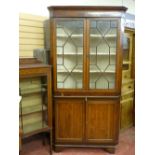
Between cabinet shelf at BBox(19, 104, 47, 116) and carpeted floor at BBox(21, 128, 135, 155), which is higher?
cabinet shelf at BBox(19, 104, 47, 116)

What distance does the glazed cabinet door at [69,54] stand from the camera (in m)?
3.01

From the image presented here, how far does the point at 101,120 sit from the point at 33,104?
0.97 m

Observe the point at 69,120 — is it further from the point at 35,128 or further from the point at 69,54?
the point at 69,54

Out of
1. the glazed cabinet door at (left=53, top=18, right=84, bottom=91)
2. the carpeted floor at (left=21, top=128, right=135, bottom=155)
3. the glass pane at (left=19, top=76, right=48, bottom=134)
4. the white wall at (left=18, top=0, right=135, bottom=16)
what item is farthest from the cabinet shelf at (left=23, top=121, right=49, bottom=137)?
the white wall at (left=18, top=0, right=135, bottom=16)

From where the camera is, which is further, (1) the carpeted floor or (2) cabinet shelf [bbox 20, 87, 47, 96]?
(1) the carpeted floor

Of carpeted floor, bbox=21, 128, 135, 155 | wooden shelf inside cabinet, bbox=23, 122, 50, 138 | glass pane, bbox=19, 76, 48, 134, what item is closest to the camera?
wooden shelf inside cabinet, bbox=23, 122, 50, 138

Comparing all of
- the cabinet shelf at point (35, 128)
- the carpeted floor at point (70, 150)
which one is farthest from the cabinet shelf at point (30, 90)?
the carpeted floor at point (70, 150)

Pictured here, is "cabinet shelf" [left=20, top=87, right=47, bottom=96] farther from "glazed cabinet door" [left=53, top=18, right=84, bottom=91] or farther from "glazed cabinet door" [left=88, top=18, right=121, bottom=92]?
"glazed cabinet door" [left=88, top=18, right=121, bottom=92]

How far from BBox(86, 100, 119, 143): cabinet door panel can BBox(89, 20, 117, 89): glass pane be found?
0.25 metres

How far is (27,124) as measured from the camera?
10.1 ft

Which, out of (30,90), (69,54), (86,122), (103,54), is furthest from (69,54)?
(86,122)

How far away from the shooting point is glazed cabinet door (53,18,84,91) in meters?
3.01

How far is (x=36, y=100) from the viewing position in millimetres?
3170
